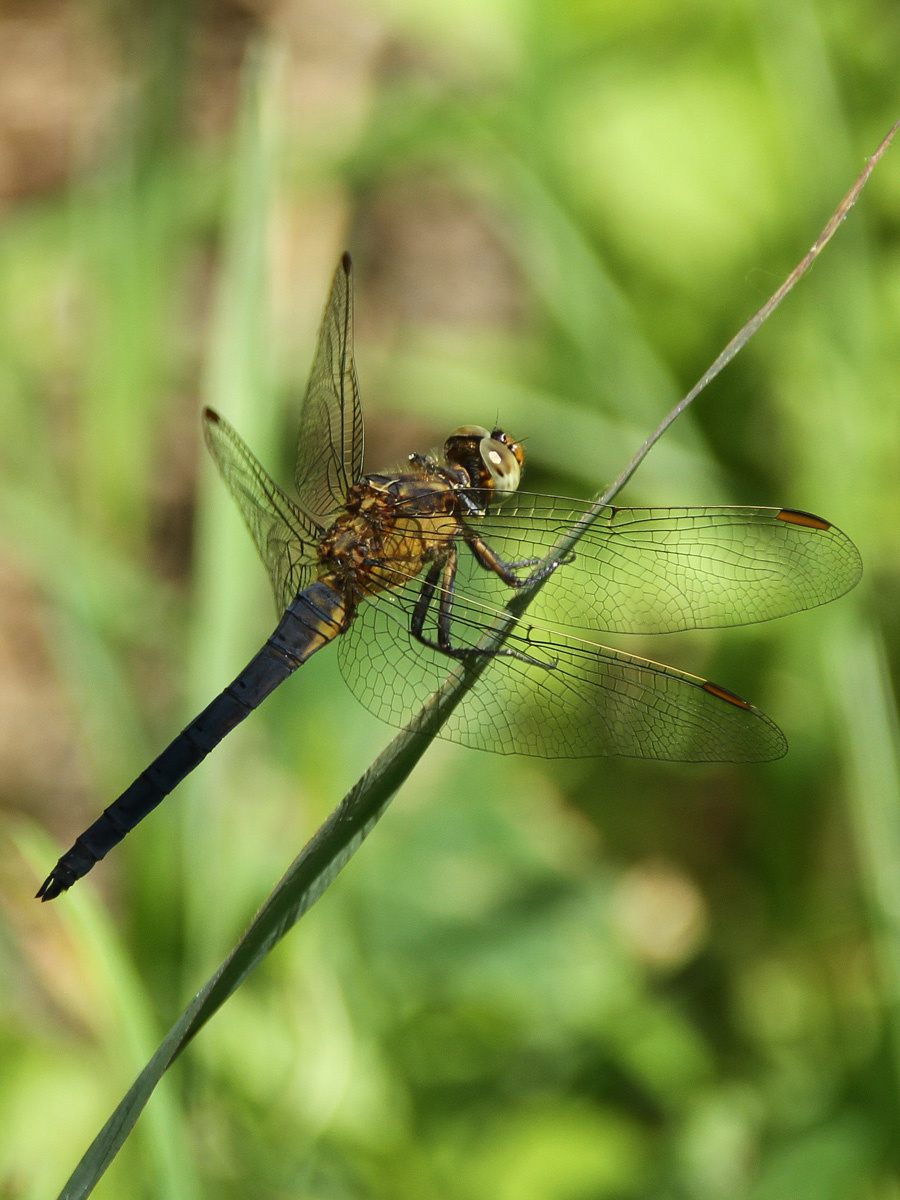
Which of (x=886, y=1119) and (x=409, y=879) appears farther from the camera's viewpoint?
(x=409, y=879)

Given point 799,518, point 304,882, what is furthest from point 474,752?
point 304,882

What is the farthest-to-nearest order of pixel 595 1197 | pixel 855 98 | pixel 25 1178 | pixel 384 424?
→ pixel 384 424 → pixel 855 98 → pixel 595 1197 → pixel 25 1178

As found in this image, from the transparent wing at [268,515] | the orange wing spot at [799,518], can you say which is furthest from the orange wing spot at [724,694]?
the transparent wing at [268,515]

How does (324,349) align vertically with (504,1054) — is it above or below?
above

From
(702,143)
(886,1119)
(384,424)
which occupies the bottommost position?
(886,1119)

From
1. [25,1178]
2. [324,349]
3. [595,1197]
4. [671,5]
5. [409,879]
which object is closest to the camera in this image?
[25,1178]

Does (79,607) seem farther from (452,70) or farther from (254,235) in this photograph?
(452,70)

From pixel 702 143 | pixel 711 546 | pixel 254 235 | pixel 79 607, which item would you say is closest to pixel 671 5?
pixel 702 143
